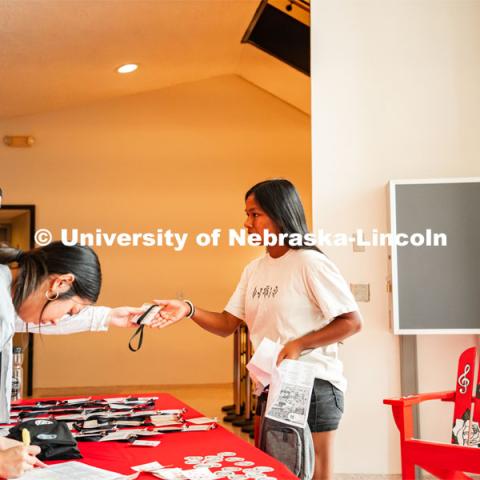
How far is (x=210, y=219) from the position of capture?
859 centimetres

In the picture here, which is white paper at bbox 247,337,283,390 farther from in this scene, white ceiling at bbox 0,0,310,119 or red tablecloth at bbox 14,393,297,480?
white ceiling at bbox 0,0,310,119

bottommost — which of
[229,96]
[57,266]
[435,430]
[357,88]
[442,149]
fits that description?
[435,430]

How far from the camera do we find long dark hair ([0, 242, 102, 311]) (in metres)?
1.83

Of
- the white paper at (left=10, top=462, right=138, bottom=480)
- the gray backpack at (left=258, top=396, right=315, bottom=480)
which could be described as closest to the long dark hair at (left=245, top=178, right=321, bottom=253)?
the gray backpack at (left=258, top=396, right=315, bottom=480)

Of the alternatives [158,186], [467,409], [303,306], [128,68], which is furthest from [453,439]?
[158,186]

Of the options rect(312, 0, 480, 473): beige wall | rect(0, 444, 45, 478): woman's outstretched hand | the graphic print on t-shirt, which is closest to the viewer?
rect(0, 444, 45, 478): woman's outstretched hand

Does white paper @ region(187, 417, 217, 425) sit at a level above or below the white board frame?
below

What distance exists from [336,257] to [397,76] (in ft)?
3.99

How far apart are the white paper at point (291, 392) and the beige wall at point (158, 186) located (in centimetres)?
623

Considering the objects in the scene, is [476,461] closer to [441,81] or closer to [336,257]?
[336,257]

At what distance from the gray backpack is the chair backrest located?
4.29 ft

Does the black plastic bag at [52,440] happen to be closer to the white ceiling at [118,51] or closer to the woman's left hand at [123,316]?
the woman's left hand at [123,316]

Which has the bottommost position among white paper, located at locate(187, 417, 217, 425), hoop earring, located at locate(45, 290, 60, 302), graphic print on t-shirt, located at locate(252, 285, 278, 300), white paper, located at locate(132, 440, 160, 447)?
white paper, located at locate(132, 440, 160, 447)

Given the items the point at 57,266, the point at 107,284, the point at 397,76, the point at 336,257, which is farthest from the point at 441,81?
the point at 107,284
